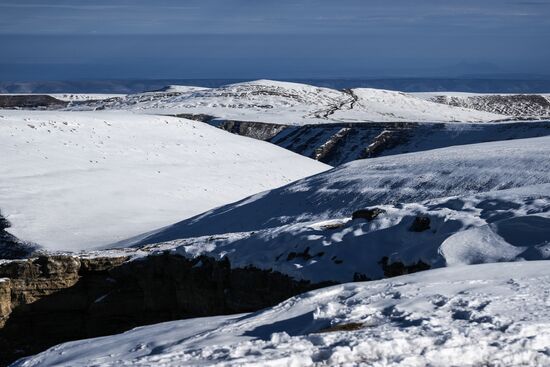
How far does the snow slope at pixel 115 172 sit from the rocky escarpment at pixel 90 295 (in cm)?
731

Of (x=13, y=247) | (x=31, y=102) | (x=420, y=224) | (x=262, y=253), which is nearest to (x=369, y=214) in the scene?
(x=420, y=224)

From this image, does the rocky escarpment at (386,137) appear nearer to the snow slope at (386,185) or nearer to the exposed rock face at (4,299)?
the snow slope at (386,185)

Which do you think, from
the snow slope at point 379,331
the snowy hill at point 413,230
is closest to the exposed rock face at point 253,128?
the snowy hill at point 413,230

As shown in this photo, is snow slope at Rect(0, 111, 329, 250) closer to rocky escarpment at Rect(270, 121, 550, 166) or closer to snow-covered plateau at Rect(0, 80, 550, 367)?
snow-covered plateau at Rect(0, 80, 550, 367)

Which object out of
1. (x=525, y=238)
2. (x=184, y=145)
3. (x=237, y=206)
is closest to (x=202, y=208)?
(x=237, y=206)

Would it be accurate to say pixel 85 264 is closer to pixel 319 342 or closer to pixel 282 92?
pixel 319 342

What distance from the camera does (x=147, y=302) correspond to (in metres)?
18.1

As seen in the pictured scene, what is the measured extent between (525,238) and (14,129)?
3011cm

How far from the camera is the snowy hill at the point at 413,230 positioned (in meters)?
14.3

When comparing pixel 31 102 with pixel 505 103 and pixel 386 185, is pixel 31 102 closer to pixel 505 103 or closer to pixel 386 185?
pixel 505 103

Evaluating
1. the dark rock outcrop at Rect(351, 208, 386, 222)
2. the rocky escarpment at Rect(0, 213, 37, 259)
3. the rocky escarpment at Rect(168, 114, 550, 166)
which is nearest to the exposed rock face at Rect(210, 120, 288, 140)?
the rocky escarpment at Rect(168, 114, 550, 166)

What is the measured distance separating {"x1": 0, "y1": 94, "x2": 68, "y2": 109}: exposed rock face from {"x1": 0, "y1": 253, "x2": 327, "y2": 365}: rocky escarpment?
86052 millimetres

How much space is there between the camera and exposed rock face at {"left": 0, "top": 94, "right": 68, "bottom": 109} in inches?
4072

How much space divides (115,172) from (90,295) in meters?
18.5
